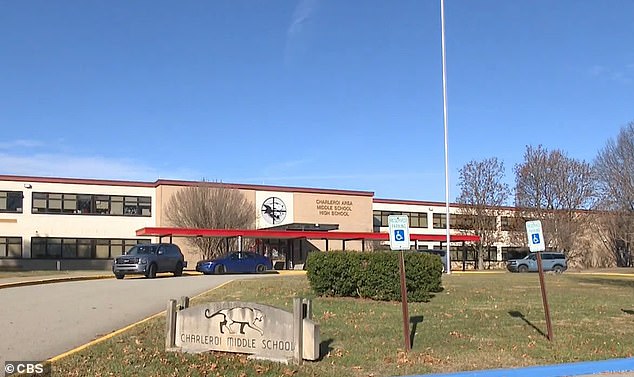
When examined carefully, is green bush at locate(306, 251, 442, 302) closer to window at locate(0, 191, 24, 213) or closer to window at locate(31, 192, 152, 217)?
window at locate(31, 192, 152, 217)

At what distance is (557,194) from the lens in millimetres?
58562

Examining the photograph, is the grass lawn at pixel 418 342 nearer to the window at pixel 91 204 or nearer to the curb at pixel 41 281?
the curb at pixel 41 281

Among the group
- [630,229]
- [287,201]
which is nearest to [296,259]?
[287,201]

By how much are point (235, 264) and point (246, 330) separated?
29634mm

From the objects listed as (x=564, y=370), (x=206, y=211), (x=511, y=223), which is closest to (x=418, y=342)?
(x=564, y=370)

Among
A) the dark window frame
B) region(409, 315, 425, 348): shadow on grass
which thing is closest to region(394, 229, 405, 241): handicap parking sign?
region(409, 315, 425, 348): shadow on grass

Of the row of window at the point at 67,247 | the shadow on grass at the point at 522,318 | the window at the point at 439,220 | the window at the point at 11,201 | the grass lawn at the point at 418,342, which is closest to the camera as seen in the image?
the grass lawn at the point at 418,342

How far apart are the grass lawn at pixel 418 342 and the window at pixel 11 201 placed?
37.9 m

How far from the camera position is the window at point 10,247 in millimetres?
49031

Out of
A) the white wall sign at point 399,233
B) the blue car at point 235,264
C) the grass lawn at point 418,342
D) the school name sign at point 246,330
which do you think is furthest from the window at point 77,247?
the white wall sign at point 399,233

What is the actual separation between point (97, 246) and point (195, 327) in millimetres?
44795

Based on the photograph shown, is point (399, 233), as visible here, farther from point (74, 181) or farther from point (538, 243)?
point (74, 181)

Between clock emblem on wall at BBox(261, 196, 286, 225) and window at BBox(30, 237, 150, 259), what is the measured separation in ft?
33.3

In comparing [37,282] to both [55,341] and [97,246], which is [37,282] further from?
[97,246]
